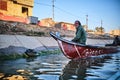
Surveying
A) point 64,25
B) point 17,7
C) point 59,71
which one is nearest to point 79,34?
point 59,71

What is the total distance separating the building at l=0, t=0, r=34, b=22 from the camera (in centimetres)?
2655

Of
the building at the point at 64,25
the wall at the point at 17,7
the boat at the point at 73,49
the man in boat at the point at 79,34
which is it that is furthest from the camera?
the building at the point at 64,25

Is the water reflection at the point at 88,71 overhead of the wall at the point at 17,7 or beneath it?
beneath

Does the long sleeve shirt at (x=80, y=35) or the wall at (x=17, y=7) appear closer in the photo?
the long sleeve shirt at (x=80, y=35)

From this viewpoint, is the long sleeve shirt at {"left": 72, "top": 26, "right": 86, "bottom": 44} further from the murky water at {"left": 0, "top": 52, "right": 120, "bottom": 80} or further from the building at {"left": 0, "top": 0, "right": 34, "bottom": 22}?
the building at {"left": 0, "top": 0, "right": 34, "bottom": 22}

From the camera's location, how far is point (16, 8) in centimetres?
3153

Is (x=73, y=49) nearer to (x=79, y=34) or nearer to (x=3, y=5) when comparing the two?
(x=79, y=34)

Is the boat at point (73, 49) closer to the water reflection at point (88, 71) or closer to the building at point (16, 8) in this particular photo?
the water reflection at point (88, 71)

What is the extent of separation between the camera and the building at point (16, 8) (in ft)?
87.1

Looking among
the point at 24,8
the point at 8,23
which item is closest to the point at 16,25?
the point at 8,23

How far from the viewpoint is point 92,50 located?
12.6 meters

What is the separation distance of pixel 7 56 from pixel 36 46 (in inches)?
156

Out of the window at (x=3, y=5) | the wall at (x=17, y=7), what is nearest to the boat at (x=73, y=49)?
the wall at (x=17, y=7)

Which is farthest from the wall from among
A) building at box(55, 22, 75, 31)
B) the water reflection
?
the water reflection
